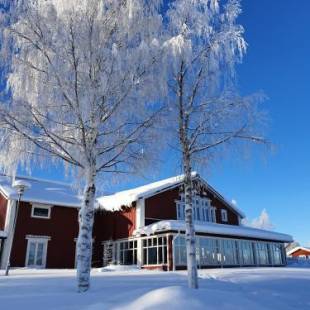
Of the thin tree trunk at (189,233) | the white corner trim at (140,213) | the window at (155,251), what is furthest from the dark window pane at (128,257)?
the thin tree trunk at (189,233)

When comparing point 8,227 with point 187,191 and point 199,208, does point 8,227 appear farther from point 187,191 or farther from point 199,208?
point 187,191

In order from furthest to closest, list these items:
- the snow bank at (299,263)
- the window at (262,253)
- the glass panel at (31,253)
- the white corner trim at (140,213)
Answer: the snow bank at (299,263) < the window at (262,253) < the white corner trim at (140,213) < the glass panel at (31,253)

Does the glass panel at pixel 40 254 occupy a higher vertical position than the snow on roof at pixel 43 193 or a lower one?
lower

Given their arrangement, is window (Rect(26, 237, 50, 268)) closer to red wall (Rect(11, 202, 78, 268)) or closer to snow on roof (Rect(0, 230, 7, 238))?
red wall (Rect(11, 202, 78, 268))

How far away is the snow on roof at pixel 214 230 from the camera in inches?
948

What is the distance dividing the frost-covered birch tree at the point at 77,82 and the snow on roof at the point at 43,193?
49.5 ft

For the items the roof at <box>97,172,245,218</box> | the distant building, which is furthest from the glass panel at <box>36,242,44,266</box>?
the distant building

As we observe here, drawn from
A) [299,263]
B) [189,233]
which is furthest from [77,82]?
[299,263]

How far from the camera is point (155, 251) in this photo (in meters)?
25.2

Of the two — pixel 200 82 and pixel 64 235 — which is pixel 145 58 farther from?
pixel 64 235

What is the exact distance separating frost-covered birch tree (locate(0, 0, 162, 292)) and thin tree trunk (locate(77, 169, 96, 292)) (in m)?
0.03

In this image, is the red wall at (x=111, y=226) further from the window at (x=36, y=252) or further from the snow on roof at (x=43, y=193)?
the window at (x=36, y=252)

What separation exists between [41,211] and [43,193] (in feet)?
5.46

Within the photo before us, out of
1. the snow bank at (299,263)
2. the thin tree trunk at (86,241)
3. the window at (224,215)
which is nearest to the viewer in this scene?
the thin tree trunk at (86,241)
